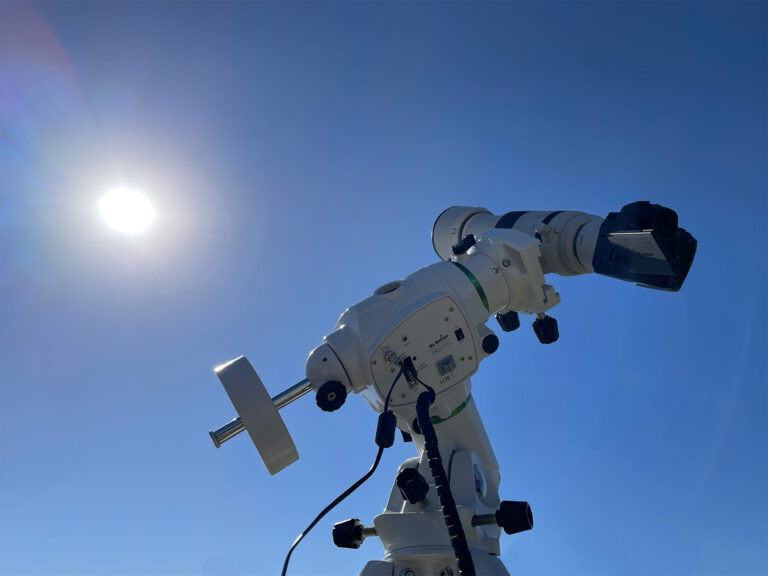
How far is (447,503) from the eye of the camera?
195 centimetres

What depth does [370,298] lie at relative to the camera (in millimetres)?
3006

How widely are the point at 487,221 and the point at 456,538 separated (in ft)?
9.22

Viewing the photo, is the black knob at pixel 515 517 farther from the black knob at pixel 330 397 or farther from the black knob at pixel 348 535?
the black knob at pixel 330 397

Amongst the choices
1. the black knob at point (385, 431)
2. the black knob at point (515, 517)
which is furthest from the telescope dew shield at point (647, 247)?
the black knob at point (385, 431)

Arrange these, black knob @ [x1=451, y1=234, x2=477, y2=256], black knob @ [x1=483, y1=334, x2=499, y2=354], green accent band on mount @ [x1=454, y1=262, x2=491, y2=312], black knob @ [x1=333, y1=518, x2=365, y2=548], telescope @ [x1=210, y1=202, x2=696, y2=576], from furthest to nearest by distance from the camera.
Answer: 1. black knob @ [x1=451, y1=234, x2=477, y2=256]
2. green accent band on mount @ [x1=454, y1=262, x2=491, y2=312]
3. black knob @ [x1=483, y1=334, x2=499, y2=354]
4. black knob @ [x1=333, y1=518, x2=365, y2=548]
5. telescope @ [x1=210, y1=202, x2=696, y2=576]

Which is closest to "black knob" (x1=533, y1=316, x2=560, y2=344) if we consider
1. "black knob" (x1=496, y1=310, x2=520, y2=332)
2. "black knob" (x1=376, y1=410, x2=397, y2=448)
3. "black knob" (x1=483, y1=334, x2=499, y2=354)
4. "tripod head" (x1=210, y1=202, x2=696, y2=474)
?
"tripod head" (x1=210, y1=202, x2=696, y2=474)

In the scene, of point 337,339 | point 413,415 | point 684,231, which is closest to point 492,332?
point 413,415

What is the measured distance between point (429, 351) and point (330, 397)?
61 centimetres

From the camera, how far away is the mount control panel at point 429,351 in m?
2.75

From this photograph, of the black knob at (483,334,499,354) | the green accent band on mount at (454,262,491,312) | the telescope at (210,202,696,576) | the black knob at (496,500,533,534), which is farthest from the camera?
the green accent band on mount at (454,262,491,312)

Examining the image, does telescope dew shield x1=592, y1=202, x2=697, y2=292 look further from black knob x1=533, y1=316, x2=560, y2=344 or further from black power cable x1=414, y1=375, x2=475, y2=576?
black power cable x1=414, y1=375, x2=475, y2=576

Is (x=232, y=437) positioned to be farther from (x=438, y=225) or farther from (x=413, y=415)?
(x=438, y=225)

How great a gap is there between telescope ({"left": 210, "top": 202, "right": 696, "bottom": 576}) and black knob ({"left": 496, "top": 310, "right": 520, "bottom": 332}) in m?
0.09

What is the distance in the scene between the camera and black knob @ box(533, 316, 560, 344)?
3.47 m
